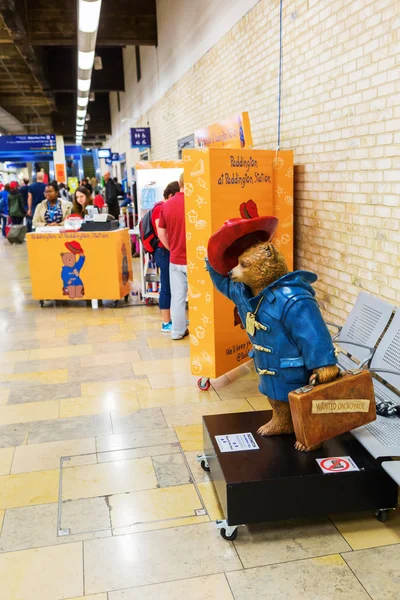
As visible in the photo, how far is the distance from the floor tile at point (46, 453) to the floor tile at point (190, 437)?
562 mm

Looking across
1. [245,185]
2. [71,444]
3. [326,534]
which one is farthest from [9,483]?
[245,185]

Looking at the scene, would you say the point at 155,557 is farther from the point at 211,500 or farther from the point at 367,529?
the point at 367,529

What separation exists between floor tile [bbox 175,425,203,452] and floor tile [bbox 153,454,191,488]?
0.42 ft

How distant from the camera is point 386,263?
3.46 m

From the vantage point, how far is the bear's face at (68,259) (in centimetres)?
702

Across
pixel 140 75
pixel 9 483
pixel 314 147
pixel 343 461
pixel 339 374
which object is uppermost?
pixel 140 75

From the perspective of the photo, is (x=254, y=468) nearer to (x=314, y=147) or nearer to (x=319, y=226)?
(x=319, y=226)

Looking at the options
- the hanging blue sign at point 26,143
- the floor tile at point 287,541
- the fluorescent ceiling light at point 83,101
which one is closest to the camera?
the floor tile at point 287,541

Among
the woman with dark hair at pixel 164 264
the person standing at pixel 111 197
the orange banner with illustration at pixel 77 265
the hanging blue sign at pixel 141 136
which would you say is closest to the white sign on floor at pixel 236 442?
the woman with dark hair at pixel 164 264

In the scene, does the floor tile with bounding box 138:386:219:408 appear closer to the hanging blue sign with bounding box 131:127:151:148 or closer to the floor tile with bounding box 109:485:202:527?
the floor tile with bounding box 109:485:202:527

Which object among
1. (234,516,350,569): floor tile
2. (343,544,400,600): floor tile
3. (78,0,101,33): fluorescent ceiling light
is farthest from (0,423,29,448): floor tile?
(78,0,101,33): fluorescent ceiling light

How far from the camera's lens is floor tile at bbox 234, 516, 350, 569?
2.43m

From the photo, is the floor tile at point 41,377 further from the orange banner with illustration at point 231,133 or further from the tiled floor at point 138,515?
the orange banner with illustration at point 231,133

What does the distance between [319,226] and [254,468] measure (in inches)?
95.3
